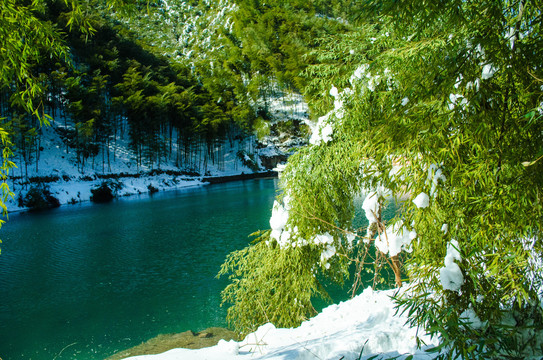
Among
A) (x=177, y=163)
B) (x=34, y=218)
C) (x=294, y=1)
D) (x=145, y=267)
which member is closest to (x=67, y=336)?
(x=145, y=267)

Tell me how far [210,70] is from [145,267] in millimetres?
53625

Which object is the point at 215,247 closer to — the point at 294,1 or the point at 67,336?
the point at 67,336

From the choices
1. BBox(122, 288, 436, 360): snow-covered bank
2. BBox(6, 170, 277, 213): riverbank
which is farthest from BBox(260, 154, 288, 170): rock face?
BBox(122, 288, 436, 360): snow-covered bank

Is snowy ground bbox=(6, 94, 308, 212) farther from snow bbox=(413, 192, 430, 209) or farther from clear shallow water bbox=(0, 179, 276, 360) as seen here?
snow bbox=(413, 192, 430, 209)

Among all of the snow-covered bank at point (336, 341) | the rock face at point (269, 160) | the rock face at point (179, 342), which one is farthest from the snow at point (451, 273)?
the rock face at point (269, 160)

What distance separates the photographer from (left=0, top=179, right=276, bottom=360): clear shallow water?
20.5ft

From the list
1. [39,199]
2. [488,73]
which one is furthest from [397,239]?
[39,199]

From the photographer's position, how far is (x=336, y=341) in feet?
8.45

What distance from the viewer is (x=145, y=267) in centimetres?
990

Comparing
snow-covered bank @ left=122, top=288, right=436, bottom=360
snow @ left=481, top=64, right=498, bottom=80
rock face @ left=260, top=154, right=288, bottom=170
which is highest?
rock face @ left=260, top=154, right=288, bottom=170

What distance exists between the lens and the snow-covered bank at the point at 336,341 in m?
2.39

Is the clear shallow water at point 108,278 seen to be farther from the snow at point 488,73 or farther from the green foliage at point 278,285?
the snow at point 488,73

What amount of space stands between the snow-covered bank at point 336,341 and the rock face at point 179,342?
2103 mm

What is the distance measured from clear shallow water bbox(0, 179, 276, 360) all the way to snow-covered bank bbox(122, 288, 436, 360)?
139 inches
